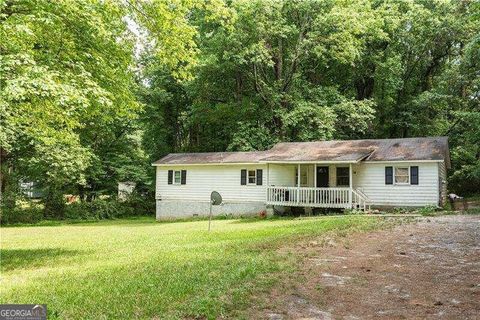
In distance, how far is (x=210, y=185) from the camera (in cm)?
2748

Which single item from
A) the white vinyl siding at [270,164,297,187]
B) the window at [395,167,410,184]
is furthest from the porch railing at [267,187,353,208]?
the window at [395,167,410,184]

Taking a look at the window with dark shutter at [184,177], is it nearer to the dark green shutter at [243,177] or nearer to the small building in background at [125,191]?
the dark green shutter at [243,177]

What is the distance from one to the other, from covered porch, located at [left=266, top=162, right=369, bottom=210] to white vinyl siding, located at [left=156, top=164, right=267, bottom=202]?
1.20 metres

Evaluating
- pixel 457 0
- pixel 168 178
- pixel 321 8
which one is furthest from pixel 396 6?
pixel 168 178

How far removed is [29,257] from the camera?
1103cm

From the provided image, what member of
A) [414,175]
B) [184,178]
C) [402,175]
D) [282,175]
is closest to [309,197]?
[282,175]

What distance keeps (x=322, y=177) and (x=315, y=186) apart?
49.6 inches

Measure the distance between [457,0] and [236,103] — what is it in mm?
17682

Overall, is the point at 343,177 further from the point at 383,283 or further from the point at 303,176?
the point at 383,283

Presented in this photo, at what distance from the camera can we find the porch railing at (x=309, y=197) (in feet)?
73.6

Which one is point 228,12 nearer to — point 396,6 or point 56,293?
point 56,293

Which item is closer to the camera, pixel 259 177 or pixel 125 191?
pixel 259 177

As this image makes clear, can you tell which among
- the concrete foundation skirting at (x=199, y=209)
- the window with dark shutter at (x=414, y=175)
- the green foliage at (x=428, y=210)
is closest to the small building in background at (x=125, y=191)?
the concrete foundation skirting at (x=199, y=209)
